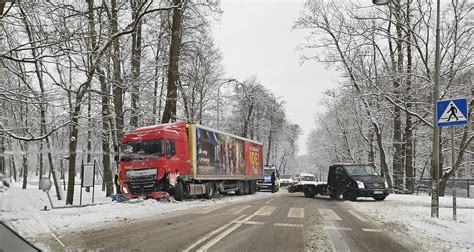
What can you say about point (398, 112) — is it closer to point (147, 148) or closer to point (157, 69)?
point (157, 69)

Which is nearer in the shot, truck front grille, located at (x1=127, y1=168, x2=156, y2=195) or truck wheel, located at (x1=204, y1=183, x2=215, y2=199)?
truck front grille, located at (x1=127, y1=168, x2=156, y2=195)

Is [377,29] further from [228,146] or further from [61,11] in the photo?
[61,11]

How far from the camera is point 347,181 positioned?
893 inches

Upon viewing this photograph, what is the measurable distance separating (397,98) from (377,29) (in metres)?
4.35

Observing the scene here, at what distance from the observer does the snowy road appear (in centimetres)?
763

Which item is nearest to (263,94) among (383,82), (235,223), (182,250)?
(383,82)

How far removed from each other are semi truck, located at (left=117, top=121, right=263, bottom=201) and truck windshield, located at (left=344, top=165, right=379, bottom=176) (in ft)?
22.6

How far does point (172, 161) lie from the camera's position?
18453mm

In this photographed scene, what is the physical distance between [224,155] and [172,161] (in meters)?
6.67

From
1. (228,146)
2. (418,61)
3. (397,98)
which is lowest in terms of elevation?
(228,146)

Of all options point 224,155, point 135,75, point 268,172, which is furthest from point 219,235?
point 268,172

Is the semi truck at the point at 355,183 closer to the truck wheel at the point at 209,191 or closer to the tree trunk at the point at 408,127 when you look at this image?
the tree trunk at the point at 408,127

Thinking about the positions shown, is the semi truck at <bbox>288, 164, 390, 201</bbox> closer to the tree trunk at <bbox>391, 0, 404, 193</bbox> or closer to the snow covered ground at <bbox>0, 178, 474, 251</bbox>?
the snow covered ground at <bbox>0, 178, 474, 251</bbox>

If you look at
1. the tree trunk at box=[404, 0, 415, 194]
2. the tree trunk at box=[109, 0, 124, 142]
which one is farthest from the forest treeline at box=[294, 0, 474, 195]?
the tree trunk at box=[109, 0, 124, 142]
